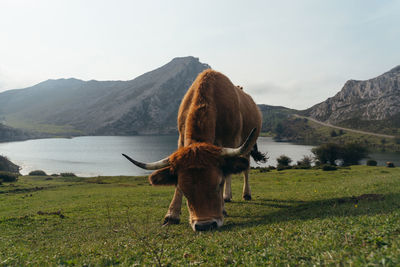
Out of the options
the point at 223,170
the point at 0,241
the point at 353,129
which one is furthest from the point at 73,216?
the point at 353,129

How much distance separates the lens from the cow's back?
8648mm

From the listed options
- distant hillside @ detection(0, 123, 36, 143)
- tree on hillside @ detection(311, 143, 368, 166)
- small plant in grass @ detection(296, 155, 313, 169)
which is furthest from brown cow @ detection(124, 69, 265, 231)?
distant hillside @ detection(0, 123, 36, 143)

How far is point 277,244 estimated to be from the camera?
17.1 ft

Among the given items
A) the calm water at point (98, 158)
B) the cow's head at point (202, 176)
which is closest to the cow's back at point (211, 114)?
the cow's head at point (202, 176)

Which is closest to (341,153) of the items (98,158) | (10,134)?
(98,158)

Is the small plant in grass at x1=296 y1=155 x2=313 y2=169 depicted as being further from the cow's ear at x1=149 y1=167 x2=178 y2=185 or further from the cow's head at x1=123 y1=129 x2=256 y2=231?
the cow's ear at x1=149 y1=167 x2=178 y2=185

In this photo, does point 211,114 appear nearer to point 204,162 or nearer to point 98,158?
point 204,162

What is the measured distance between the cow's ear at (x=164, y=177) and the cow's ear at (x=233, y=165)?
150cm

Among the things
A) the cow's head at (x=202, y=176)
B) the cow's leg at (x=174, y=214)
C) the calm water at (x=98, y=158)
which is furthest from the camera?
the calm water at (x=98, y=158)

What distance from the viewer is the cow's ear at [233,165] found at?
7883 millimetres

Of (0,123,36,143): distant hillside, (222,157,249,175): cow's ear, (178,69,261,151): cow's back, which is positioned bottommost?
(222,157,249,175): cow's ear

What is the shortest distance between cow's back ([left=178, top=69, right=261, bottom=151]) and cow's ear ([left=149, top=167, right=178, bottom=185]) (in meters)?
1.14

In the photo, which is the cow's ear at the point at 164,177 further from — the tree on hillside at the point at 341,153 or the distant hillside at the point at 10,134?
the distant hillside at the point at 10,134

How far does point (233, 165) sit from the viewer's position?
7906mm
